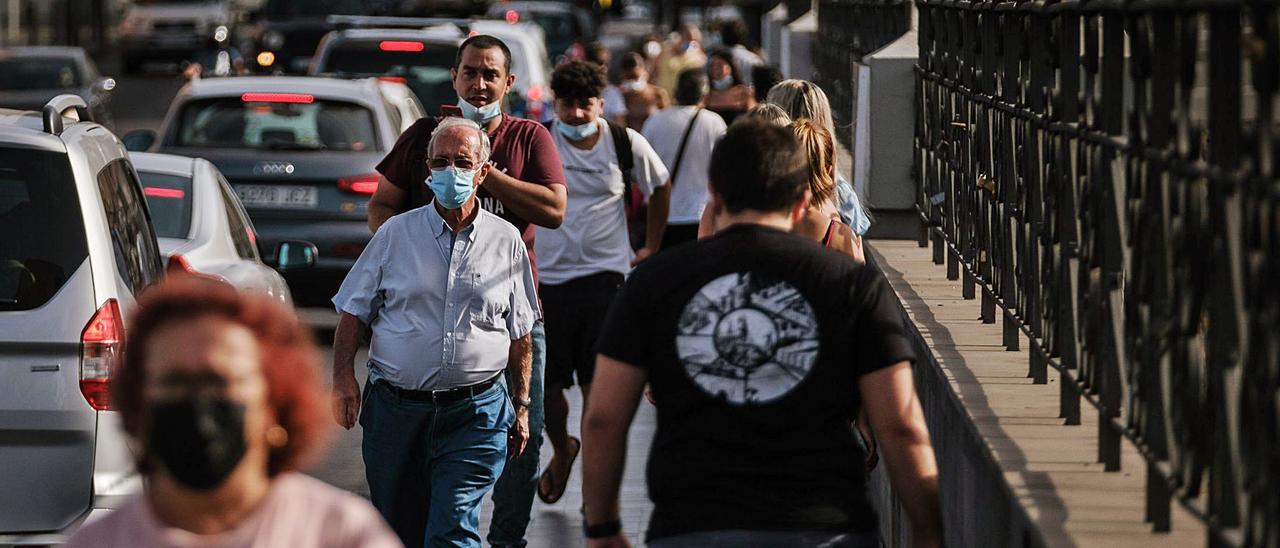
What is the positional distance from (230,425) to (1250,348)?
59.4 inches

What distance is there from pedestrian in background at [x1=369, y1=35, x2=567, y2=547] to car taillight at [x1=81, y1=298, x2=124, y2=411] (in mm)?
1208

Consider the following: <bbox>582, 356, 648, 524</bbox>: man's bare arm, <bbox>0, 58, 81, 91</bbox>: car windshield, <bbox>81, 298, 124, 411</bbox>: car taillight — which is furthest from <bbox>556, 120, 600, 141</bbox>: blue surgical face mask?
<bbox>0, 58, 81, 91</bbox>: car windshield

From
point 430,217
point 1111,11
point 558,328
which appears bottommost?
point 558,328

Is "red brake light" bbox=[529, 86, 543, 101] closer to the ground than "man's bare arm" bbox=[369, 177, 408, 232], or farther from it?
closer to the ground

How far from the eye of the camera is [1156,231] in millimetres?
3998

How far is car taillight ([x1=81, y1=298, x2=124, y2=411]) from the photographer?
6078 millimetres

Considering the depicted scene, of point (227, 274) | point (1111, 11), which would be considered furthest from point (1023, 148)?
point (227, 274)

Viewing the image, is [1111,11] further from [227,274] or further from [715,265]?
[227,274]

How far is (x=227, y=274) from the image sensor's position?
9.02m

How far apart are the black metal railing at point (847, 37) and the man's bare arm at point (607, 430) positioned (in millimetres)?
6422

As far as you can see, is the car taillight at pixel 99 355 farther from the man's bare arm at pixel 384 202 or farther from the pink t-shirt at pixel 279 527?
the pink t-shirt at pixel 279 527

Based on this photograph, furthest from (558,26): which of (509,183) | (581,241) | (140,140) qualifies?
(509,183)

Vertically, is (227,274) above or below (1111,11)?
below

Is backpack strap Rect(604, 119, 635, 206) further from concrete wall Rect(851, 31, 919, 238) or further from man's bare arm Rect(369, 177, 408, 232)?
man's bare arm Rect(369, 177, 408, 232)
